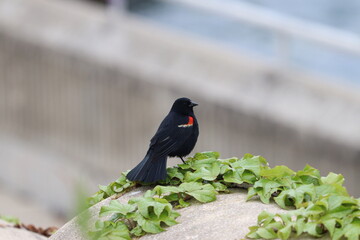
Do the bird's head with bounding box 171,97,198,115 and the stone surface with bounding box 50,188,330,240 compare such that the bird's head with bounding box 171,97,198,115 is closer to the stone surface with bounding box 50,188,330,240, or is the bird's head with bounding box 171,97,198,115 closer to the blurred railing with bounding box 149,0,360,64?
the stone surface with bounding box 50,188,330,240

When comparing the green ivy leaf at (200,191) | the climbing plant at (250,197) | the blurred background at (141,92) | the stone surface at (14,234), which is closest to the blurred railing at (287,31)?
the blurred background at (141,92)

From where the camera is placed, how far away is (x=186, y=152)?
3.72m

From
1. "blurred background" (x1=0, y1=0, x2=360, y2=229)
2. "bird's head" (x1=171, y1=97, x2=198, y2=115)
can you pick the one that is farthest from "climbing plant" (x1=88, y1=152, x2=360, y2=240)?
"blurred background" (x1=0, y1=0, x2=360, y2=229)

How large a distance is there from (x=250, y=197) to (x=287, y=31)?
4336 mm

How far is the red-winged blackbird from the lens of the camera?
3484 mm

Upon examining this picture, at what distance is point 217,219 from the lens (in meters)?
3.21

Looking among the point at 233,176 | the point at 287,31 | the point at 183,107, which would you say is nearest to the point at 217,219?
the point at 233,176

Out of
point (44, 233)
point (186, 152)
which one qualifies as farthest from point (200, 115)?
point (186, 152)

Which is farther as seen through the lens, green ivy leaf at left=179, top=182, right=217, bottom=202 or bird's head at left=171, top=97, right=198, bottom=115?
bird's head at left=171, top=97, right=198, bottom=115

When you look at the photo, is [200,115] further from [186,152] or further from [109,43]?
[186,152]

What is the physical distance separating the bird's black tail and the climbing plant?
0.19ft

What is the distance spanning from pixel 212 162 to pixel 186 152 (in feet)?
0.51

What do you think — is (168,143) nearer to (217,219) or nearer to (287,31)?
(217,219)

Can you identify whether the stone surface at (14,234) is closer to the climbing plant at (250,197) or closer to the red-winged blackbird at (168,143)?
the climbing plant at (250,197)
